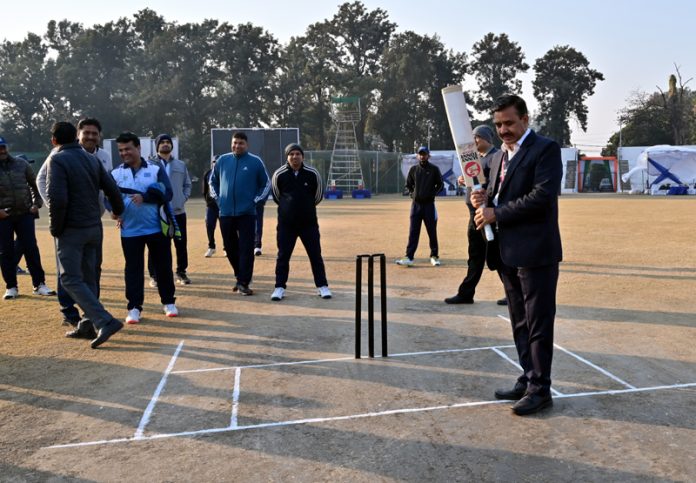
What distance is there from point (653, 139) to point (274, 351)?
7096cm

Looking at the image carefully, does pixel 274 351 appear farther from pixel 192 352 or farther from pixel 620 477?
pixel 620 477

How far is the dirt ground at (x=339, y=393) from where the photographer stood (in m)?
3.26

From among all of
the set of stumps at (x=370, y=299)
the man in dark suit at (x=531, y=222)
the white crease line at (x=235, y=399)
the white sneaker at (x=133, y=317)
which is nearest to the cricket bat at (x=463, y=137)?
the man in dark suit at (x=531, y=222)

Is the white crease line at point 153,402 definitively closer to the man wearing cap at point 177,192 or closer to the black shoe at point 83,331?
the black shoe at point 83,331

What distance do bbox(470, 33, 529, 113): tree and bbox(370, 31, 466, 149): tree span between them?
514 cm

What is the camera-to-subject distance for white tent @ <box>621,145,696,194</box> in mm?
40688

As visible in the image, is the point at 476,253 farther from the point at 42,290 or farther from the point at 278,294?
the point at 42,290

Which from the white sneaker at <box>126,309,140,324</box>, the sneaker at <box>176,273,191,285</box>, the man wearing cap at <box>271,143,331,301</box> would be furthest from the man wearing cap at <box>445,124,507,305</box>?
the sneaker at <box>176,273,191,285</box>

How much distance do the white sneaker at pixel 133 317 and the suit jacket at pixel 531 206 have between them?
14.3 feet

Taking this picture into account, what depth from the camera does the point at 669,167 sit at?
41.0 meters

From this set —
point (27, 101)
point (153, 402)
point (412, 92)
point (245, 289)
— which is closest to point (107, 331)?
point (153, 402)

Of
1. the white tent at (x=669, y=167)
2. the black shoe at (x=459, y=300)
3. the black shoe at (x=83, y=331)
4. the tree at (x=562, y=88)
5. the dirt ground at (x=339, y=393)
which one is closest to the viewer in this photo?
the dirt ground at (x=339, y=393)

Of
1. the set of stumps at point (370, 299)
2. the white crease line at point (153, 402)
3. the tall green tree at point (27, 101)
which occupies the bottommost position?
the white crease line at point (153, 402)

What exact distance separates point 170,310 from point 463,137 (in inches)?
161
